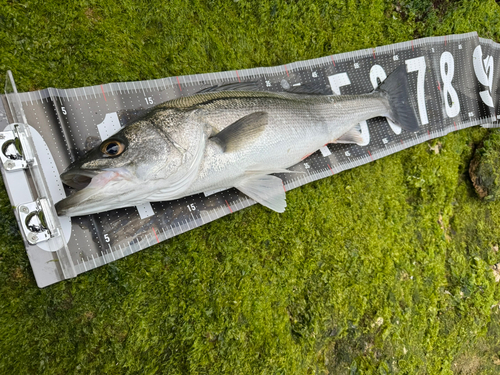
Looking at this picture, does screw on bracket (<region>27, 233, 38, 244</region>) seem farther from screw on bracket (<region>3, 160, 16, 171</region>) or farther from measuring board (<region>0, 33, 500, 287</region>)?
screw on bracket (<region>3, 160, 16, 171</region>)

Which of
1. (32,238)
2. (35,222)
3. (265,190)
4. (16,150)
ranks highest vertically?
(16,150)

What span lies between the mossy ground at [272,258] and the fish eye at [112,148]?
1.00 m

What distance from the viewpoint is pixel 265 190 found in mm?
3195

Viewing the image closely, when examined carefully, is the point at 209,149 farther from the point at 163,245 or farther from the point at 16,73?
the point at 16,73

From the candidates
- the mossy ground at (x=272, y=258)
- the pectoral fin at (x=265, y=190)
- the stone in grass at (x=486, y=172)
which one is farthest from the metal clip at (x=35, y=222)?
the stone in grass at (x=486, y=172)

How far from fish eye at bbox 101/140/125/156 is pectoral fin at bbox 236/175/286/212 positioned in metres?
1.12

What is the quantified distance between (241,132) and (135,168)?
3.01ft

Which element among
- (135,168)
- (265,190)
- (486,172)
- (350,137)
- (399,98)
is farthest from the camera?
(486,172)

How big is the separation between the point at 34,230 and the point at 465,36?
628 centimetres

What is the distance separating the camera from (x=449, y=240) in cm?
470

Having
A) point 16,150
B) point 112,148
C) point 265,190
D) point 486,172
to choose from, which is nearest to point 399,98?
point 486,172

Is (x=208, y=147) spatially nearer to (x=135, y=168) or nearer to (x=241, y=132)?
(x=241, y=132)

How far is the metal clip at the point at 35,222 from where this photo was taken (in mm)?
2500

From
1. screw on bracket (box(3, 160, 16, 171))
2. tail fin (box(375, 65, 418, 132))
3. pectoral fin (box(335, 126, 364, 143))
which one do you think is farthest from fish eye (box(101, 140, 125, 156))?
tail fin (box(375, 65, 418, 132))
